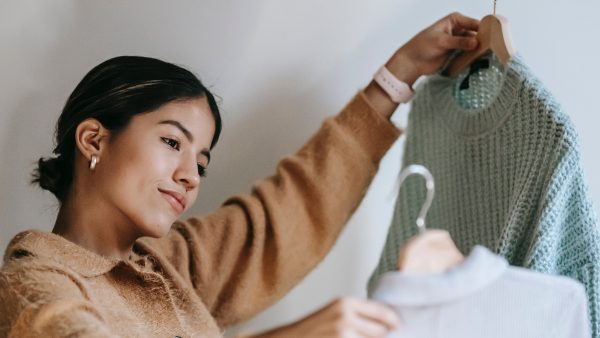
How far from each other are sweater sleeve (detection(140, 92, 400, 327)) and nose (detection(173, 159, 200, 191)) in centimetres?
14

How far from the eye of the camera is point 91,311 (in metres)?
0.89

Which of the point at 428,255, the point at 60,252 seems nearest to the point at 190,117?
the point at 60,252

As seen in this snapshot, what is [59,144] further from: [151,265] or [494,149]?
[494,149]

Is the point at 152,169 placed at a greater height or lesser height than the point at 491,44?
lesser

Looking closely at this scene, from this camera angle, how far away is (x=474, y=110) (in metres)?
1.11

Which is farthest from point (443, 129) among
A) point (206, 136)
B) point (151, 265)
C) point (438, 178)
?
point (151, 265)

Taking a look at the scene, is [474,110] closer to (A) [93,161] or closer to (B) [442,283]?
(B) [442,283]

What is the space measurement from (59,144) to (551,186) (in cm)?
71

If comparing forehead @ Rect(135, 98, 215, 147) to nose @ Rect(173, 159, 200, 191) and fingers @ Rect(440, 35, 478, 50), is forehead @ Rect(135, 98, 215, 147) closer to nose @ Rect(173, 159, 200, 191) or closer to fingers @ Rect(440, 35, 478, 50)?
nose @ Rect(173, 159, 200, 191)

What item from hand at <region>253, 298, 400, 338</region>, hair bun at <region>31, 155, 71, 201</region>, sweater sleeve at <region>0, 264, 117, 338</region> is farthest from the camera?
hair bun at <region>31, 155, 71, 201</region>

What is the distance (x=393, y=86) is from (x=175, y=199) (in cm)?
39

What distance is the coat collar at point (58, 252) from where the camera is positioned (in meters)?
1.00

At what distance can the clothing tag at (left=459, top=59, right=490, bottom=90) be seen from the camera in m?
1.12

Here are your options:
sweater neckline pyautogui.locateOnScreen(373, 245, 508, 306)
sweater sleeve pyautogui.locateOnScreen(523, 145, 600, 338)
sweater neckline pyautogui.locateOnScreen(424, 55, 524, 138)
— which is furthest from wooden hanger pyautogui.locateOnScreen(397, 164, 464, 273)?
sweater neckline pyautogui.locateOnScreen(424, 55, 524, 138)
